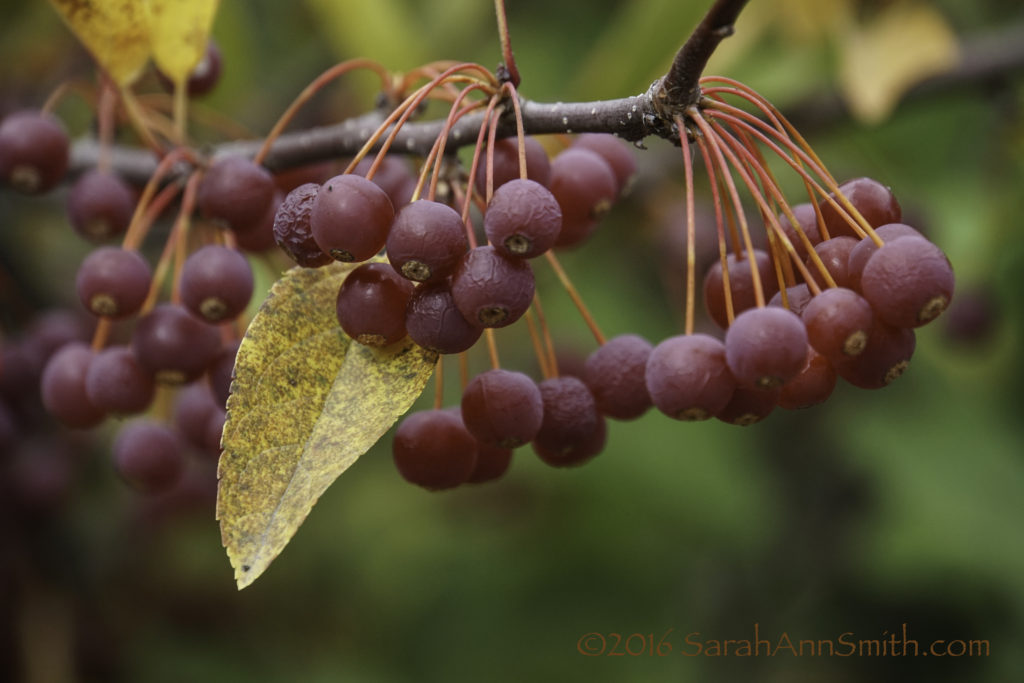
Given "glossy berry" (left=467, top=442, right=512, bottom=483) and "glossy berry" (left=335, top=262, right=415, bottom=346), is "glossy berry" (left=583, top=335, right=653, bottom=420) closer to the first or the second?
"glossy berry" (left=467, top=442, right=512, bottom=483)

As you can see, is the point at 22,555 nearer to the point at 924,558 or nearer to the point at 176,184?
the point at 176,184

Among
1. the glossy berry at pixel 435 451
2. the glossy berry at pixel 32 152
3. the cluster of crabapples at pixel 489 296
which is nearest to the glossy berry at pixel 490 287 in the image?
the cluster of crabapples at pixel 489 296

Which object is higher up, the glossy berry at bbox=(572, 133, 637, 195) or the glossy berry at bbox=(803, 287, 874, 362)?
the glossy berry at bbox=(572, 133, 637, 195)

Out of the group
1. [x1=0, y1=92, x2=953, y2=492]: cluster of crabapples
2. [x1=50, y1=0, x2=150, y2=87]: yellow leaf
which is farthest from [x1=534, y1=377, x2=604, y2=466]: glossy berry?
[x1=50, y1=0, x2=150, y2=87]: yellow leaf

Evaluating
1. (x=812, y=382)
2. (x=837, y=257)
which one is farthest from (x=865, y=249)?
(x=812, y=382)

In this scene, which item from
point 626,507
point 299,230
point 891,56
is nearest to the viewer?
point 299,230

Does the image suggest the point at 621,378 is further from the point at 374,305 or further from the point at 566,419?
the point at 374,305
